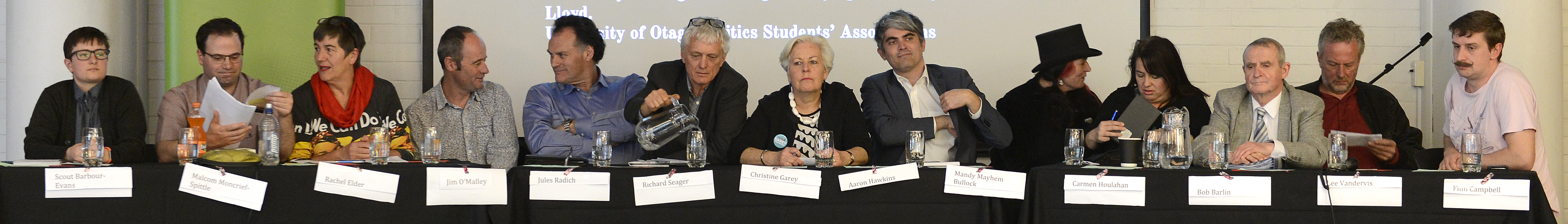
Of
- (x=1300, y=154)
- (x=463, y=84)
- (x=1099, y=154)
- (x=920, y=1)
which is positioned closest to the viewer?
(x=1300, y=154)

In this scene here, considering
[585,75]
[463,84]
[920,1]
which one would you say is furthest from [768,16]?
[463,84]

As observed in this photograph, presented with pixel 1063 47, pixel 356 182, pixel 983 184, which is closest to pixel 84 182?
pixel 356 182

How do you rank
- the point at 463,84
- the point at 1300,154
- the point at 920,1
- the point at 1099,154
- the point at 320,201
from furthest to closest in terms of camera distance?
the point at 920,1, the point at 463,84, the point at 1099,154, the point at 1300,154, the point at 320,201

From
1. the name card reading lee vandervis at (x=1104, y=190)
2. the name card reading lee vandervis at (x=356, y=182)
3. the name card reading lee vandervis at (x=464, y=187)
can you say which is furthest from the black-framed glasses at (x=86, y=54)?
the name card reading lee vandervis at (x=1104, y=190)

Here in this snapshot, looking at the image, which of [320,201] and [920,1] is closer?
[320,201]

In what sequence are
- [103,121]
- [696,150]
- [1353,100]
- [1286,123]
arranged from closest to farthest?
1. [696,150]
2. [1286,123]
3. [103,121]
4. [1353,100]

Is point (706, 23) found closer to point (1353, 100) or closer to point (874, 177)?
point (874, 177)

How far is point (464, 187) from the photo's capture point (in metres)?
2.58

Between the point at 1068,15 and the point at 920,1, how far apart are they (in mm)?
640

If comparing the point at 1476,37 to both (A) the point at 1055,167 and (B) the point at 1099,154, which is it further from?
(A) the point at 1055,167

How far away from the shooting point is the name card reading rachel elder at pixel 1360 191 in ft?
8.41

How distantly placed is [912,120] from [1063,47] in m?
0.88

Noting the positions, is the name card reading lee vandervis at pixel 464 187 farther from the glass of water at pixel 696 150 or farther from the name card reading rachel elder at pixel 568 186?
the glass of water at pixel 696 150

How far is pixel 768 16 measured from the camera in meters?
4.59
